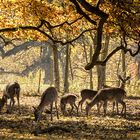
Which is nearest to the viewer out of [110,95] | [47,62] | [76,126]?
[76,126]

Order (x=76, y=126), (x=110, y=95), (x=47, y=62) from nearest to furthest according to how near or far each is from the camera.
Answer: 1. (x=76, y=126)
2. (x=110, y=95)
3. (x=47, y=62)

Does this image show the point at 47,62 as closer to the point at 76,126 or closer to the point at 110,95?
the point at 110,95

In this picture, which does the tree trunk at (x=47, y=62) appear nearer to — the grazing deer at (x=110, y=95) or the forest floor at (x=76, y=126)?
the forest floor at (x=76, y=126)

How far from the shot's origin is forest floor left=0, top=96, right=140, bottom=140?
46.1 ft

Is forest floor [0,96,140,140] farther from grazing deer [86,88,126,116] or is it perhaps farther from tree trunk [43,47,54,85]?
tree trunk [43,47,54,85]

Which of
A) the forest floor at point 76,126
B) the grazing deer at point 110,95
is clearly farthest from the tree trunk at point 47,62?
the grazing deer at point 110,95

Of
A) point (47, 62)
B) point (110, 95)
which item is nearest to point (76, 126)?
point (110, 95)

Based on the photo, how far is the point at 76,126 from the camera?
55.0ft

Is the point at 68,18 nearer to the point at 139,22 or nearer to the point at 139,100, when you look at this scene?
the point at 139,22

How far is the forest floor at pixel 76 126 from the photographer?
46.1ft

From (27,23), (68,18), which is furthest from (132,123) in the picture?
(27,23)

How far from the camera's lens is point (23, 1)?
75.1 feet

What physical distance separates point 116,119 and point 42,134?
5.89 meters

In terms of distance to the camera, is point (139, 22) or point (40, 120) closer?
point (40, 120)
